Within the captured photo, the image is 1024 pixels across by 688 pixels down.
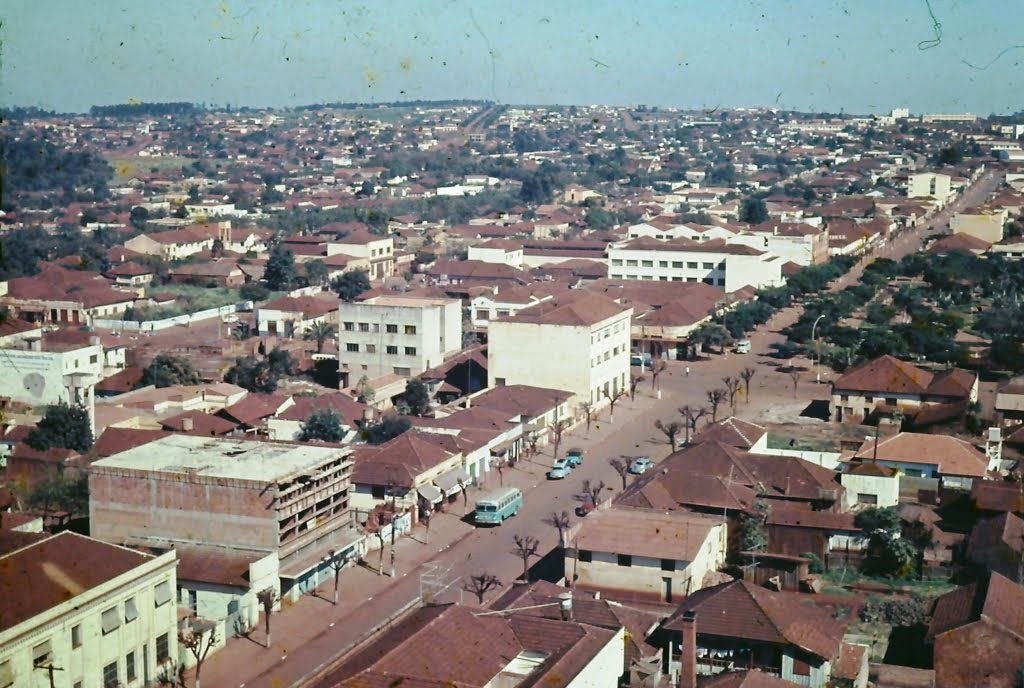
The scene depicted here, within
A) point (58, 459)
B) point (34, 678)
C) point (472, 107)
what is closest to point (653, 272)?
point (58, 459)

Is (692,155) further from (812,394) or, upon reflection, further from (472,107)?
(812,394)

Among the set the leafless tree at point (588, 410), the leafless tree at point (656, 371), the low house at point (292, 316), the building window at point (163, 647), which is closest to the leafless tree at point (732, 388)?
the leafless tree at point (656, 371)

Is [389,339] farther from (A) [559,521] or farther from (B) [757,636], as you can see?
(B) [757,636]

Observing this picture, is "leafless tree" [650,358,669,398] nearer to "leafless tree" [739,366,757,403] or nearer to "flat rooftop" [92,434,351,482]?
"leafless tree" [739,366,757,403]

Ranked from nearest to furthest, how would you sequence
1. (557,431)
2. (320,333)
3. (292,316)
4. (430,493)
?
(430,493)
(557,431)
(320,333)
(292,316)

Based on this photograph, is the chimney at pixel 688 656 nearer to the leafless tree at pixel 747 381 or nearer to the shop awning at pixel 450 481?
the shop awning at pixel 450 481

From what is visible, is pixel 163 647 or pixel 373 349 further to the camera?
pixel 373 349

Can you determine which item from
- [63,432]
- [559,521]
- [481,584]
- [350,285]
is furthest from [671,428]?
[350,285]
